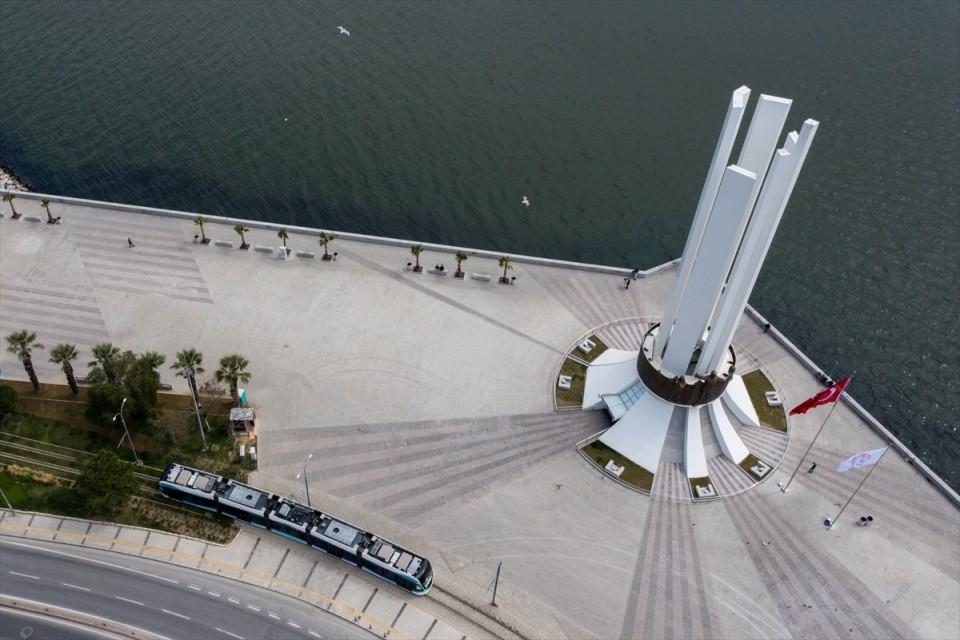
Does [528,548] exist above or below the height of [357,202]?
below

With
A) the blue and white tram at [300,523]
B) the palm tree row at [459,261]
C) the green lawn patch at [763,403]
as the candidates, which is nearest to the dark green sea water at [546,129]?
the palm tree row at [459,261]

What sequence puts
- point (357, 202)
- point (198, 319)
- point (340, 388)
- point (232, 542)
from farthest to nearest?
point (357, 202) < point (198, 319) < point (340, 388) < point (232, 542)

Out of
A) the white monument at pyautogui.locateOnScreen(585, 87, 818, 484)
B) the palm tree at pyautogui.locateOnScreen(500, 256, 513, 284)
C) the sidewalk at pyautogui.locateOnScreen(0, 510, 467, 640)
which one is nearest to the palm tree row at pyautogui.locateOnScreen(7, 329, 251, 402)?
the sidewalk at pyautogui.locateOnScreen(0, 510, 467, 640)

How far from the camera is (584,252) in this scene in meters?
102

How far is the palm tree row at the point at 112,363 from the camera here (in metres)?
74.3

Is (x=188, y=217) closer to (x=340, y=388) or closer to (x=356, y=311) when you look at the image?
(x=356, y=311)

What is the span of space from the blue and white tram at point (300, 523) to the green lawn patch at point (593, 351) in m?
29.6

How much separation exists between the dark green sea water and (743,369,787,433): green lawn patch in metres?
10.8

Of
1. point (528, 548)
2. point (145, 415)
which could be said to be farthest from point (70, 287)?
point (528, 548)

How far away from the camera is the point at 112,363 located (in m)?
74.9

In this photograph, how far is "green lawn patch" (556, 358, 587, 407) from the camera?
81.1 metres

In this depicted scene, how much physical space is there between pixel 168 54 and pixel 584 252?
75416 millimetres

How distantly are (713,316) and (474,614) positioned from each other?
3560cm

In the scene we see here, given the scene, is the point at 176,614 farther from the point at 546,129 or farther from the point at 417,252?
the point at 546,129
